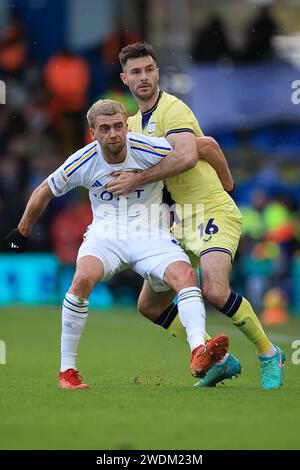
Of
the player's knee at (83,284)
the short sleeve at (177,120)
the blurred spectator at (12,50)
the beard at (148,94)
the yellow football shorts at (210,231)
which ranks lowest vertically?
the player's knee at (83,284)

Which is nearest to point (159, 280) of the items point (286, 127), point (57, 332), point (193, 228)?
point (193, 228)

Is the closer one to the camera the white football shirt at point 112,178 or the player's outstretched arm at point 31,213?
the white football shirt at point 112,178

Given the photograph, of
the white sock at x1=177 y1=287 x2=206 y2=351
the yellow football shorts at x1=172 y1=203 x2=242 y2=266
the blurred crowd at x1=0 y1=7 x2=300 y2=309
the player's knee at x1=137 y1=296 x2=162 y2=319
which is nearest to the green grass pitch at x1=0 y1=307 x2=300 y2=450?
the white sock at x1=177 y1=287 x2=206 y2=351

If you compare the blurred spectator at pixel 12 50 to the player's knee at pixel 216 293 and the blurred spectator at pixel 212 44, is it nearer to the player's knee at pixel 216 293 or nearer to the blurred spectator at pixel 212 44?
the blurred spectator at pixel 212 44

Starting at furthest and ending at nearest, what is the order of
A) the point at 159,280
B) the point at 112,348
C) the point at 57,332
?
the point at 57,332, the point at 112,348, the point at 159,280

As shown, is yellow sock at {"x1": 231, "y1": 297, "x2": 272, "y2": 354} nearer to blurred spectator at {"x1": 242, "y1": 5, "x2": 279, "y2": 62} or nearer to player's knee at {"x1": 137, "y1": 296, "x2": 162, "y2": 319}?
player's knee at {"x1": 137, "y1": 296, "x2": 162, "y2": 319}

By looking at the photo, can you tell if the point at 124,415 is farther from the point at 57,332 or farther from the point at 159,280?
the point at 57,332

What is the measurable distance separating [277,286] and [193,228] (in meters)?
12.3

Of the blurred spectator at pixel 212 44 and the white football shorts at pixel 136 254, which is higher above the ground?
the blurred spectator at pixel 212 44

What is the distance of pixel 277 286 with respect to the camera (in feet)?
69.2

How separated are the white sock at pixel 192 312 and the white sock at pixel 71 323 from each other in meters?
0.67

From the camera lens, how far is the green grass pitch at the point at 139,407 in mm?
6266

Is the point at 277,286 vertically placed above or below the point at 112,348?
above

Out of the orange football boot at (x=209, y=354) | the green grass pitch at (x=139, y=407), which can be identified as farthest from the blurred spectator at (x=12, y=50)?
the orange football boot at (x=209, y=354)
